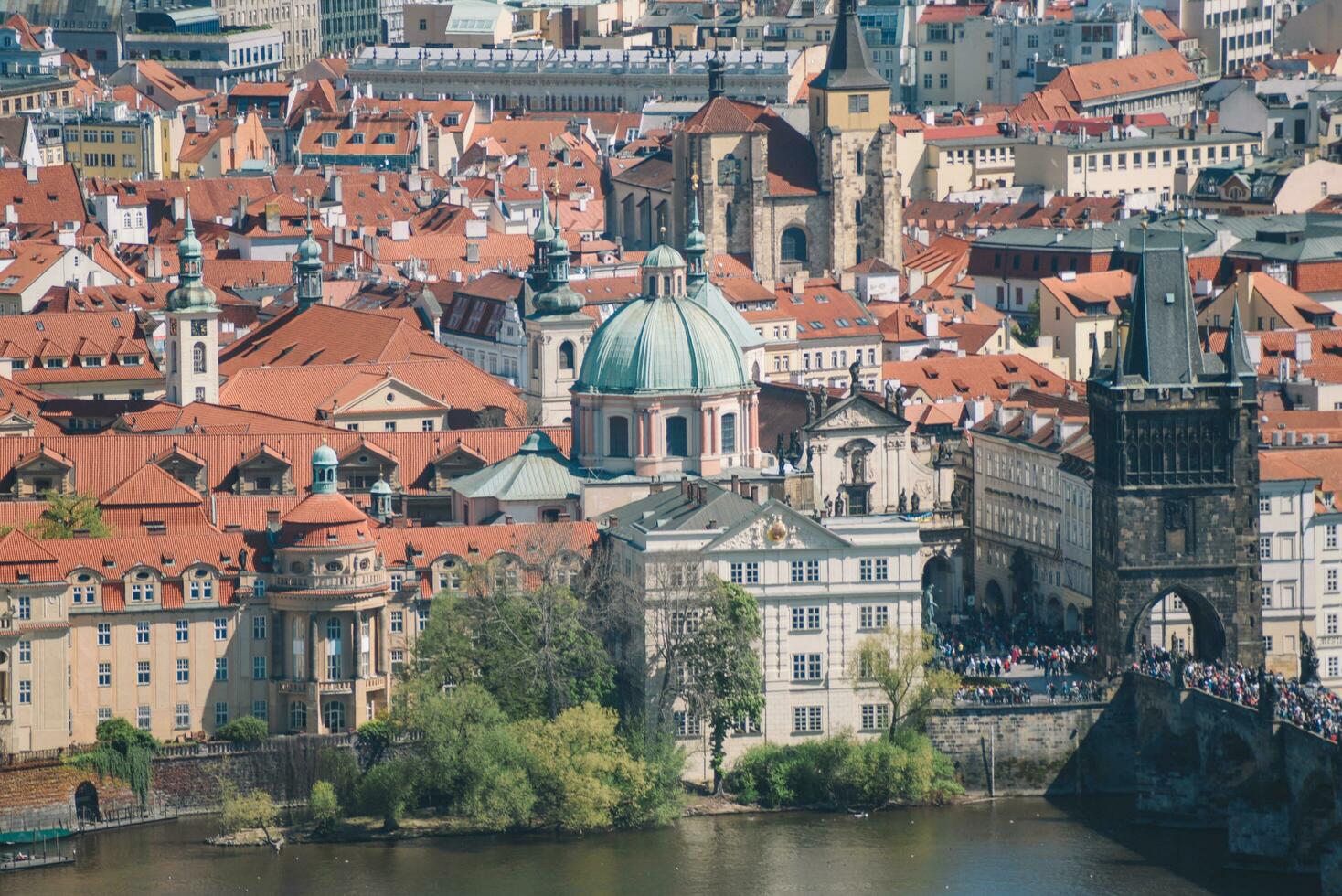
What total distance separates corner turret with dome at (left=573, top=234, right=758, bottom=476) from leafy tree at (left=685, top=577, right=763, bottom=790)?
1723cm

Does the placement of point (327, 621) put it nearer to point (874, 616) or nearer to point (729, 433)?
point (874, 616)

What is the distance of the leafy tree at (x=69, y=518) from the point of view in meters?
154

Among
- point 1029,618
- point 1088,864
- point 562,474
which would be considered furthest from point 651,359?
point 1088,864

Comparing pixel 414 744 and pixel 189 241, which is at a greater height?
pixel 189 241

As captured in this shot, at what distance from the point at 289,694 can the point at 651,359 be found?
20.8 meters

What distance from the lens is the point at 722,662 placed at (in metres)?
145

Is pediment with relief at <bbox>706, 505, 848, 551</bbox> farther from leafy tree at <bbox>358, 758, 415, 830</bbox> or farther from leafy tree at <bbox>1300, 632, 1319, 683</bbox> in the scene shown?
leafy tree at <bbox>1300, 632, 1319, 683</bbox>

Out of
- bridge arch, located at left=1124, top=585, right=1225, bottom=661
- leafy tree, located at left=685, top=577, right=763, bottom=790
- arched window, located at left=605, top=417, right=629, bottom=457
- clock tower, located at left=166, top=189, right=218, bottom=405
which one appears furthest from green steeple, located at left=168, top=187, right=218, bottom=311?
bridge arch, located at left=1124, top=585, right=1225, bottom=661

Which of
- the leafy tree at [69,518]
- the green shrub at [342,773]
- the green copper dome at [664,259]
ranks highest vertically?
the green copper dome at [664,259]

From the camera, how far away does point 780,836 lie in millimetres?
141500

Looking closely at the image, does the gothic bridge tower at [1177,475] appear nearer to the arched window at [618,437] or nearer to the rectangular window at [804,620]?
the rectangular window at [804,620]

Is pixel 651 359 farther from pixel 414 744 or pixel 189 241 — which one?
pixel 189 241

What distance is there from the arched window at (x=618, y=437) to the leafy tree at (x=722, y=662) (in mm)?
17908

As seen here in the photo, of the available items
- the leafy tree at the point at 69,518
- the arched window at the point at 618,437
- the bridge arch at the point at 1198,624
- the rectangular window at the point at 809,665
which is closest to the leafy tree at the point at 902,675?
the rectangular window at the point at 809,665
